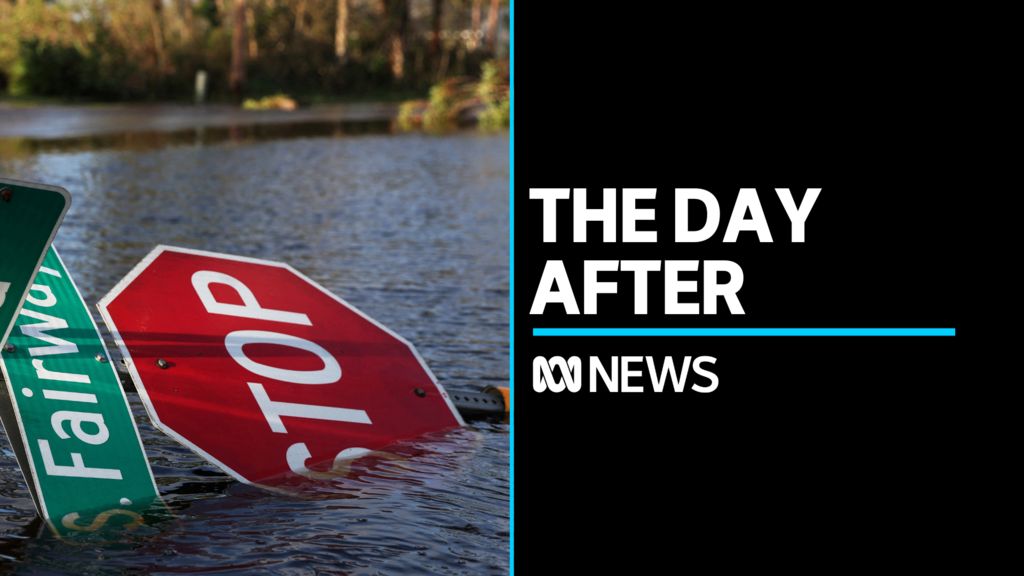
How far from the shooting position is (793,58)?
3.54 m

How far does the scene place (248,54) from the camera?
56094 millimetres

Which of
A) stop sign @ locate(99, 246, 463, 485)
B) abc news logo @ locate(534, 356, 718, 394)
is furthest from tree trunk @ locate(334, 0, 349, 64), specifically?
abc news logo @ locate(534, 356, 718, 394)

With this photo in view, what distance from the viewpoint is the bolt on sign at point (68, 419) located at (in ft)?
18.2

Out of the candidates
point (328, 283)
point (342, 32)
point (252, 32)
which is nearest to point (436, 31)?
point (342, 32)

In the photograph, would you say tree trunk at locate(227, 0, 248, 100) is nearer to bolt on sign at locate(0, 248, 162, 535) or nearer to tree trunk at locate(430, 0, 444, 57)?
tree trunk at locate(430, 0, 444, 57)

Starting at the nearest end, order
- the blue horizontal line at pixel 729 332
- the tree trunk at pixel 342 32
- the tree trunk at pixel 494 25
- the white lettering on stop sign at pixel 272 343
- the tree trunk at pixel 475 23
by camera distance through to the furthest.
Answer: the blue horizontal line at pixel 729 332
the white lettering on stop sign at pixel 272 343
the tree trunk at pixel 342 32
the tree trunk at pixel 494 25
the tree trunk at pixel 475 23

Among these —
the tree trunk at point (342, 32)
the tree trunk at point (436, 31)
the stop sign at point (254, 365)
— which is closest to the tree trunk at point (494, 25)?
the tree trunk at point (436, 31)

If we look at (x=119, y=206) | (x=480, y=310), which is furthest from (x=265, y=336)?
(x=119, y=206)

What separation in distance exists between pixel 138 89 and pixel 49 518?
42.5 m

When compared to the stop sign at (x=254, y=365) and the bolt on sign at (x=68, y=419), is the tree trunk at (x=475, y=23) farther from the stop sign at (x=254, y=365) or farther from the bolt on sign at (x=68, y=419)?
the bolt on sign at (x=68, y=419)

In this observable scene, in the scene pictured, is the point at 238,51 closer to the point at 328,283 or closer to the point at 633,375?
the point at 328,283

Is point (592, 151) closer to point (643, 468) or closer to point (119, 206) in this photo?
point (643, 468)

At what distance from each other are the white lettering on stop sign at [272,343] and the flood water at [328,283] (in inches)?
12.8

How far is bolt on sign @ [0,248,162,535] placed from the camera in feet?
18.2
